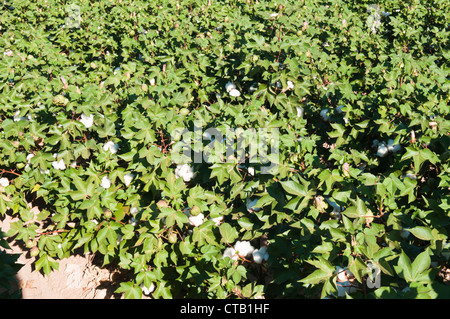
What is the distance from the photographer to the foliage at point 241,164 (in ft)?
5.83

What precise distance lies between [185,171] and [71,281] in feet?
3.82

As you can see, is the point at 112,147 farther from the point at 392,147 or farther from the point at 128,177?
the point at 392,147

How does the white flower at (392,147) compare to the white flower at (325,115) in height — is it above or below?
above

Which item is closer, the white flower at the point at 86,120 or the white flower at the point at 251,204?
the white flower at the point at 251,204

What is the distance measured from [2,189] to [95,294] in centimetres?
110

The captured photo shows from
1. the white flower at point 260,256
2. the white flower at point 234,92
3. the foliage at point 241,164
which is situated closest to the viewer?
the foliage at point 241,164

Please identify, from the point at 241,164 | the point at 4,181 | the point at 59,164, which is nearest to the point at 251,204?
the point at 241,164

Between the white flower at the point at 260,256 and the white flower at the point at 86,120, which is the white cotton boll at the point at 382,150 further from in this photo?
the white flower at the point at 86,120

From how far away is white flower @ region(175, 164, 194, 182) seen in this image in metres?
2.37

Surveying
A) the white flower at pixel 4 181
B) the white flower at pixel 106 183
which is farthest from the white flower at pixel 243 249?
the white flower at pixel 4 181

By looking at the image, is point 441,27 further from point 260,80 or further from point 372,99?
point 260,80

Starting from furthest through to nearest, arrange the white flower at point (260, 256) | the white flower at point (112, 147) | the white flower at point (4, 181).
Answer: the white flower at point (4, 181) < the white flower at point (112, 147) < the white flower at point (260, 256)

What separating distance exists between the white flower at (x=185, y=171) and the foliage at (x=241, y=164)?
0.06 metres

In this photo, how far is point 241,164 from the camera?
221 centimetres
